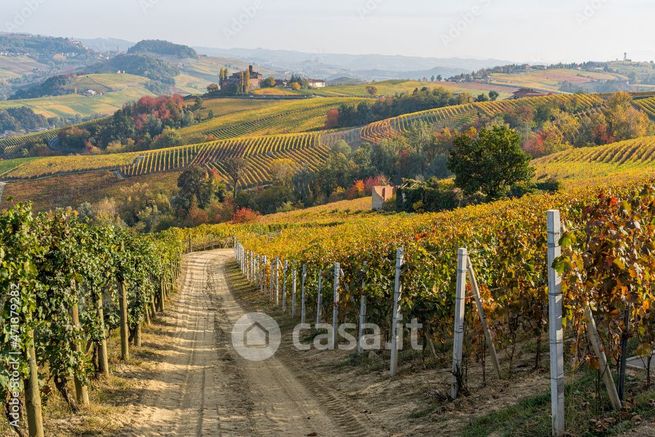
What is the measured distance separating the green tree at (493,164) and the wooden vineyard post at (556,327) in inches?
1838

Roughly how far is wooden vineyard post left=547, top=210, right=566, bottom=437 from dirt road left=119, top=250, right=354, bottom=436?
3.35 meters

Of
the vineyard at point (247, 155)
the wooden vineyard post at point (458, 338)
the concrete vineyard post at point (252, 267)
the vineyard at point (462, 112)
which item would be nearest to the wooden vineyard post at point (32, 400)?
the wooden vineyard post at point (458, 338)

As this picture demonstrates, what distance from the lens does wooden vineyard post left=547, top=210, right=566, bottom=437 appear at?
6.38 meters

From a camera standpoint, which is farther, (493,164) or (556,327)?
(493,164)

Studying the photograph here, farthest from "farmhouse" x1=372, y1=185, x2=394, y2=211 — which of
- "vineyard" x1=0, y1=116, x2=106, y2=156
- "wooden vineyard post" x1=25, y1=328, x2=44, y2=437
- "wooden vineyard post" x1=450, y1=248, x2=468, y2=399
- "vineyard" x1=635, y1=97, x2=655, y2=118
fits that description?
"vineyard" x1=0, y1=116, x2=106, y2=156

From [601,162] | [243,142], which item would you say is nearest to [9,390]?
[601,162]

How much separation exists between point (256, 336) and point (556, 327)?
47.3ft

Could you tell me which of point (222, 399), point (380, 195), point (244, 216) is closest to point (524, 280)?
point (222, 399)

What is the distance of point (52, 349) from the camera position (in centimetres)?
935

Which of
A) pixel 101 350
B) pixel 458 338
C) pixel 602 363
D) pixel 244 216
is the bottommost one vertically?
pixel 244 216

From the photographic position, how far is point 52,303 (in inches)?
363

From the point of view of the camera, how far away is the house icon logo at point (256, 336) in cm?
1664

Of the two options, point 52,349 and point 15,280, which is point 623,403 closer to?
point 15,280

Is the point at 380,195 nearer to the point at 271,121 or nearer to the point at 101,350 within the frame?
the point at 101,350
